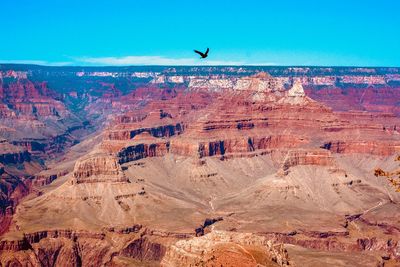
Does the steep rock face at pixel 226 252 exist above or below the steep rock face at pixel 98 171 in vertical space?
above

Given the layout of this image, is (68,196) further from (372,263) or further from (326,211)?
(372,263)

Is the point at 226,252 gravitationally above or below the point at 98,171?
above

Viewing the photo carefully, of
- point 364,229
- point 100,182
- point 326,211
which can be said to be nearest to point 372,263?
point 364,229

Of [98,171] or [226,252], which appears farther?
[98,171]

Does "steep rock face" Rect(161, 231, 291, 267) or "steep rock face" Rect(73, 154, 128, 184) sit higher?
"steep rock face" Rect(161, 231, 291, 267)

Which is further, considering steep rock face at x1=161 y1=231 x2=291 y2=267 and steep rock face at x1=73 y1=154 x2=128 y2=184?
steep rock face at x1=73 y1=154 x2=128 y2=184

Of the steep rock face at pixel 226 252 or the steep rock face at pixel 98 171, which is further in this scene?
the steep rock face at pixel 98 171

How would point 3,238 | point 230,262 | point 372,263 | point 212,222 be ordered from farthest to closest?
1. point 212,222
2. point 3,238
3. point 372,263
4. point 230,262

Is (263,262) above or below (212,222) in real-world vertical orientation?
above
